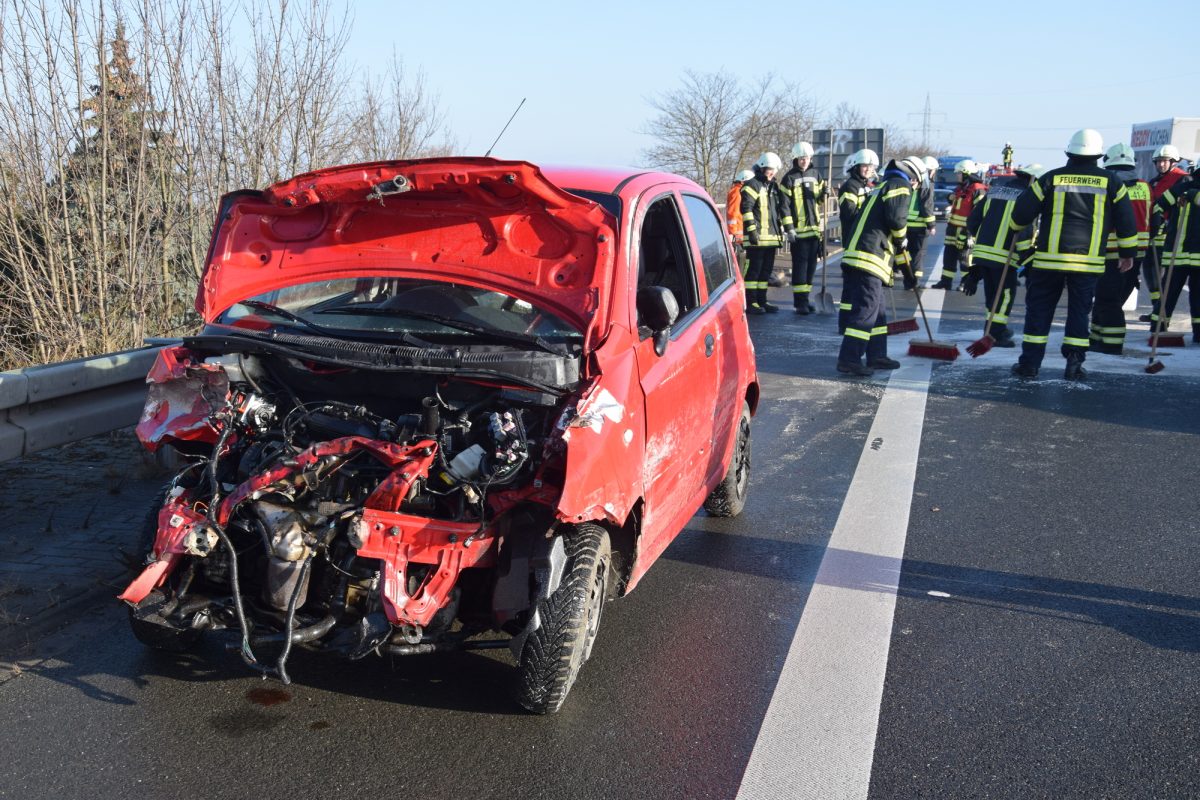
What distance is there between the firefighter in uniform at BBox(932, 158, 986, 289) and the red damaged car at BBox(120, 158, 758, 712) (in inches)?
481

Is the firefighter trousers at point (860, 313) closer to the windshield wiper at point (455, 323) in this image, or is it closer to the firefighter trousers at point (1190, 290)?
the firefighter trousers at point (1190, 290)

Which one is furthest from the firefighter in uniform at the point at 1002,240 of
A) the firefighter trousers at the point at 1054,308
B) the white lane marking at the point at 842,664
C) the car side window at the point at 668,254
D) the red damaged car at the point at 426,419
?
the red damaged car at the point at 426,419

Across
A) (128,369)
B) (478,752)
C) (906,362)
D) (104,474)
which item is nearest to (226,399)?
(478,752)

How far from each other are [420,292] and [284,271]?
0.62 metres

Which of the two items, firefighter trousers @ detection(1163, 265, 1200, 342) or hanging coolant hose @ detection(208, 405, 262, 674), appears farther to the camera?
firefighter trousers @ detection(1163, 265, 1200, 342)

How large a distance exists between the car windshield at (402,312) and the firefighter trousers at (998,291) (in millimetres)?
8081

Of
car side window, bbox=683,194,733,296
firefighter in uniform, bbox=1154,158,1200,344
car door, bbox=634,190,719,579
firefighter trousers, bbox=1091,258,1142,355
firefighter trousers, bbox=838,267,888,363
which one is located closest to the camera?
car door, bbox=634,190,719,579

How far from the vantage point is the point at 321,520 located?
3828mm

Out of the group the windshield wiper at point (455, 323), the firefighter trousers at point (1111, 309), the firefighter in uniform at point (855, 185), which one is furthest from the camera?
the firefighter in uniform at point (855, 185)

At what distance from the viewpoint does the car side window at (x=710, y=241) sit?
18.2 ft

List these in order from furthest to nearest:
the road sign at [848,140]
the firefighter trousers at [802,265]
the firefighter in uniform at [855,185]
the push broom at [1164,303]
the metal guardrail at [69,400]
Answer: the road sign at [848,140] < the firefighter trousers at [802,265] < the firefighter in uniform at [855,185] < the push broom at [1164,303] < the metal guardrail at [69,400]

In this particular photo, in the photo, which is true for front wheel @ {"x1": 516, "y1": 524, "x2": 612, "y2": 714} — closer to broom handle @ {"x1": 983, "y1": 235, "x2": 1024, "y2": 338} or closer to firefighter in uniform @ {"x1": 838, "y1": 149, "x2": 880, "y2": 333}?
broom handle @ {"x1": 983, "y1": 235, "x2": 1024, "y2": 338}

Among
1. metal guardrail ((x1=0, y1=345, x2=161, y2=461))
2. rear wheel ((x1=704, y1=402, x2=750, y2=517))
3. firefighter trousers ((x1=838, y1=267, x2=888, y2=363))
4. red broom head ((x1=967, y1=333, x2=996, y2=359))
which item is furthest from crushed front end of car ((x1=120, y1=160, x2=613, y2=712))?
red broom head ((x1=967, y1=333, x2=996, y2=359))

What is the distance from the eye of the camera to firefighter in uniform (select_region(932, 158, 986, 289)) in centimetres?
1636
